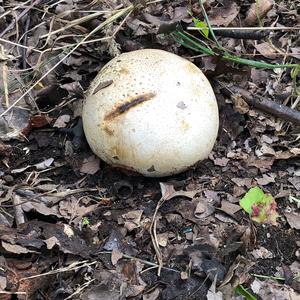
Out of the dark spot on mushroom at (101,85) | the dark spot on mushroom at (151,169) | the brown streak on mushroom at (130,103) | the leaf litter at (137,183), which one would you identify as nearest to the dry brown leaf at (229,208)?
the leaf litter at (137,183)

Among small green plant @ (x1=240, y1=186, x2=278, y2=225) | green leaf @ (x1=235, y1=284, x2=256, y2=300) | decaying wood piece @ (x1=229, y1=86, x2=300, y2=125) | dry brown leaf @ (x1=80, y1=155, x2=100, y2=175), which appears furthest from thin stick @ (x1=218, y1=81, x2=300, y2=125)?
green leaf @ (x1=235, y1=284, x2=256, y2=300)

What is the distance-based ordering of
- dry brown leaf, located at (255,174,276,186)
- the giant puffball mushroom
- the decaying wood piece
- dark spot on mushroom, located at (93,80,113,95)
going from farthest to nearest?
the decaying wood piece, dry brown leaf, located at (255,174,276,186), dark spot on mushroom, located at (93,80,113,95), the giant puffball mushroom

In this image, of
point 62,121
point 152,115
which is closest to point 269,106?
point 152,115

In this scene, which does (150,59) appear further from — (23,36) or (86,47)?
(23,36)

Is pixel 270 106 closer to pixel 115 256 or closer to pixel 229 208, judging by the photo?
pixel 229 208

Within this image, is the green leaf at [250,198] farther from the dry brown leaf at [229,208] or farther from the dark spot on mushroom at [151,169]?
the dark spot on mushroom at [151,169]

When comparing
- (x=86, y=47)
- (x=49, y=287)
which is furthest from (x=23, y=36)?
(x=49, y=287)

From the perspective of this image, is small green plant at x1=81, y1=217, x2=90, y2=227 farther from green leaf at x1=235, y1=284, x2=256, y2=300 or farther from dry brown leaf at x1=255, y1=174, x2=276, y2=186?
dry brown leaf at x1=255, y1=174, x2=276, y2=186

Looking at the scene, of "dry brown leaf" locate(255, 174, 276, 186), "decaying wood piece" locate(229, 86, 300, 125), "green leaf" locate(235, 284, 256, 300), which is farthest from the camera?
"decaying wood piece" locate(229, 86, 300, 125)
